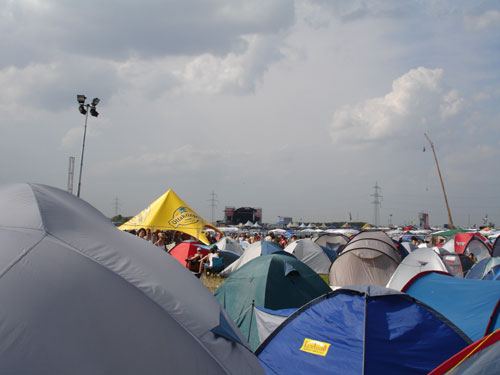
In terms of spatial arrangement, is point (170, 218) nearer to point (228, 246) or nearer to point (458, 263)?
point (228, 246)

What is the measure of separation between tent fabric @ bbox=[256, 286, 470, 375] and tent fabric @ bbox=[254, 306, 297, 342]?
2.99 feet

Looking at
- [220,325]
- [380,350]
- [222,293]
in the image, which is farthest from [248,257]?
[220,325]

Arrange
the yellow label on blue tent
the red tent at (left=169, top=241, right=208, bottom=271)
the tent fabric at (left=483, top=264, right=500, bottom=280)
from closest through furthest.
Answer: the yellow label on blue tent, the tent fabric at (left=483, top=264, right=500, bottom=280), the red tent at (left=169, top=241, right=208, bottom=271)

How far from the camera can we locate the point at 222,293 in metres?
7.97

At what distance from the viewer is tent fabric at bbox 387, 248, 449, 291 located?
11125 mm

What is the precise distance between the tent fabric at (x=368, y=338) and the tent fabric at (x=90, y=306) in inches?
61.0

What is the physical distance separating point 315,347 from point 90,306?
2.78 m

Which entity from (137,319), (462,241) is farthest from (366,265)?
(137,319)

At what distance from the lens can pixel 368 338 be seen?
4387 mm

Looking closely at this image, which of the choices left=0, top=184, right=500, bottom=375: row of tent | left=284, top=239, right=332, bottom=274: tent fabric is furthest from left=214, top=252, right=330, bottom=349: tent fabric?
left=284, top=239, right=332, bottom=274: tent fabric

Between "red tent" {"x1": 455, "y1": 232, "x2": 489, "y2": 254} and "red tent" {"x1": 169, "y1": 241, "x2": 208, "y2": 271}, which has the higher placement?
"red tent" {"x1": 455, "y1": 232, "x2": 489, "y2": 254}

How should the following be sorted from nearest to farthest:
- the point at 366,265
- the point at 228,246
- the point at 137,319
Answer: the point at 137,319, the point at 366,265, the point at 228,246

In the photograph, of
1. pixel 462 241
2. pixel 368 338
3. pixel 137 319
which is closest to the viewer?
pixel 137 319

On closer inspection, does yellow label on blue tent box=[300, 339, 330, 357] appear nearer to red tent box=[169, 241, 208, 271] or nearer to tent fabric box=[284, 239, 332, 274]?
red tent box=[169, 241, 208, 271]
